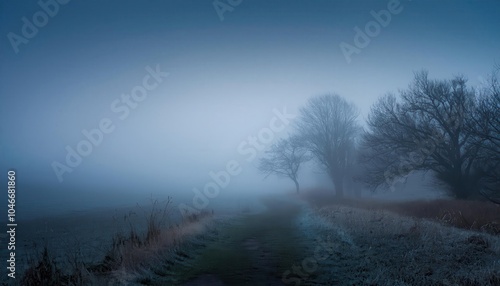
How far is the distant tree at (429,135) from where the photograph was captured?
25609 millimetres

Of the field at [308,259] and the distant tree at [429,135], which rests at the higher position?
the distant tree at [429,135]

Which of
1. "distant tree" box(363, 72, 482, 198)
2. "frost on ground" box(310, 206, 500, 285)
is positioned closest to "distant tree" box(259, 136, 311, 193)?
"distant tree" box(363, 72, 482, 198)

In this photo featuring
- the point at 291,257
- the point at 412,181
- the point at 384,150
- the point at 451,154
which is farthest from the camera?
the point at 412,181

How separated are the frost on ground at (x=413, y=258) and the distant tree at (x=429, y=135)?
1398 centimetres

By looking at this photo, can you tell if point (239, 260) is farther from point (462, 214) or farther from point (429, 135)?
point (429, 135)

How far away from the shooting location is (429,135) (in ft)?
85.6

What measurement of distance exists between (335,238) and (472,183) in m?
18.2

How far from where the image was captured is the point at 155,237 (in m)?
12.5

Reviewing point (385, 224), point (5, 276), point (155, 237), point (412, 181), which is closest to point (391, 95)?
point (385, 224)

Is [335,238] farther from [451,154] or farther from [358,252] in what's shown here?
Answer: [451,154]

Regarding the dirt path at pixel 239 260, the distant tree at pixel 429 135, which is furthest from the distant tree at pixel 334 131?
the dirt path at pixel 239 260

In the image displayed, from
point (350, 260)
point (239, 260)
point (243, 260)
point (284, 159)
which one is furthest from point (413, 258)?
point (284, 159)

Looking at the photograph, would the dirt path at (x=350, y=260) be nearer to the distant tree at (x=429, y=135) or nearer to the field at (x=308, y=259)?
the field at (x=308, y=259)

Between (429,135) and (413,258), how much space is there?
19.6 metres
